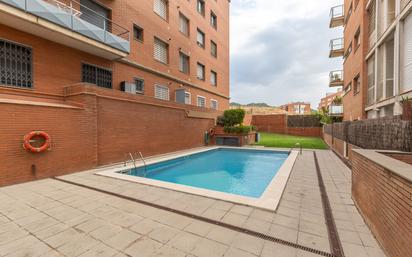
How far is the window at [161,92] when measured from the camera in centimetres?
1310

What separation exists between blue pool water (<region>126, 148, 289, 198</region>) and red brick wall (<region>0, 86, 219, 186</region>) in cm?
157

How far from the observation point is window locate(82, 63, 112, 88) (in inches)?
352

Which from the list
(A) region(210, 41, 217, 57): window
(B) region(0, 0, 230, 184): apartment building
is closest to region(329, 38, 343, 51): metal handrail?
(A) region(210, 41, 217, 57): window

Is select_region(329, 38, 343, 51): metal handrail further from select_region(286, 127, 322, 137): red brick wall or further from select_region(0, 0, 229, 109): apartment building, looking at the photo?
select_region(0, 0, 229, 109): apartment building

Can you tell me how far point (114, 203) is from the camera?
13.4 ft

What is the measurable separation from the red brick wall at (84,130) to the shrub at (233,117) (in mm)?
6380

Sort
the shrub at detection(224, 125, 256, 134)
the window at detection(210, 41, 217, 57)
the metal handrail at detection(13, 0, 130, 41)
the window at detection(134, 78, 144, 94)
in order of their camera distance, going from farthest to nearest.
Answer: the window at detection(210, 41, 217, 57), the shrub at detection(224, 125, 256, 134), the window at detection(134, 78, 144, 94), the metal handrail at detection(13, 0, 130, 41)

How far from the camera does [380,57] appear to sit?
10375 millimetres

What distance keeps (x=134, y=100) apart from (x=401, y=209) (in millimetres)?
9284

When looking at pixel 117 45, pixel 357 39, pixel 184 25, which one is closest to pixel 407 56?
pixel 357 39

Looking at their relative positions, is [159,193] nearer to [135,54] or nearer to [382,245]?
[382,245]

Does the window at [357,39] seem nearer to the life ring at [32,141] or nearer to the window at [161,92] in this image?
the window at [161,92]

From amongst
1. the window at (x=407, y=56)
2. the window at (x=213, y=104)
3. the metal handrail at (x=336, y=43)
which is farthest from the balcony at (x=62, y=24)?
the metal handrail at (x=336, y=43)

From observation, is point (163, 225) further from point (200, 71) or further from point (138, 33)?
point (200, 71)
